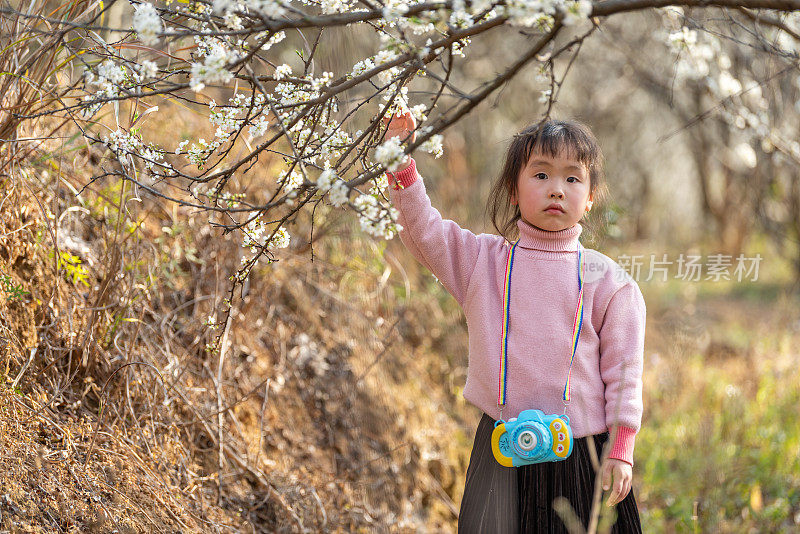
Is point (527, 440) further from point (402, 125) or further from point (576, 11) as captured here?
point (576, 11)

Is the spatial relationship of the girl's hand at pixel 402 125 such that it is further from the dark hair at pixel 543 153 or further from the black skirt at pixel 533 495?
the black skirt at pixel 533 495

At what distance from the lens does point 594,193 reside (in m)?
2.17

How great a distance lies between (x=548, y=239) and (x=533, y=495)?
0.70 metres

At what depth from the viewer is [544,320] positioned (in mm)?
2031

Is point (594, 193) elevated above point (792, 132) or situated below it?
below

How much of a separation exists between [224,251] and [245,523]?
121 cm

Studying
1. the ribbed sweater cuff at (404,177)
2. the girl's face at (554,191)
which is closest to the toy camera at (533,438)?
the girl's face at (554,191)

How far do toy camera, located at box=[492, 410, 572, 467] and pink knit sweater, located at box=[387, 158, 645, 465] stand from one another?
0.06m

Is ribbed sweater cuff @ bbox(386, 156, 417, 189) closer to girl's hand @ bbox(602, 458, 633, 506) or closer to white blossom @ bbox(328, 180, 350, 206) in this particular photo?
white blossom @ bbox(328, 180, 350, 206)

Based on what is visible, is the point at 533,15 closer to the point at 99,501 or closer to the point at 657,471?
the point at 99,501

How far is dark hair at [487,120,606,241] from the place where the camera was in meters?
2.06

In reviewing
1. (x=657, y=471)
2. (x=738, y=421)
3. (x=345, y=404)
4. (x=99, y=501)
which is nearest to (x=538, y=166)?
(x=99, y=501)

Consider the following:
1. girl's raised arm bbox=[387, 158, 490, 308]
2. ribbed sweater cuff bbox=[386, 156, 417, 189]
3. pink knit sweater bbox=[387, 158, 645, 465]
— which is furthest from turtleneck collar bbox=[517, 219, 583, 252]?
ribbed sweater cuff bbox=[386, 156, 417, 189]

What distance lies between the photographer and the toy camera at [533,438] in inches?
75.4
